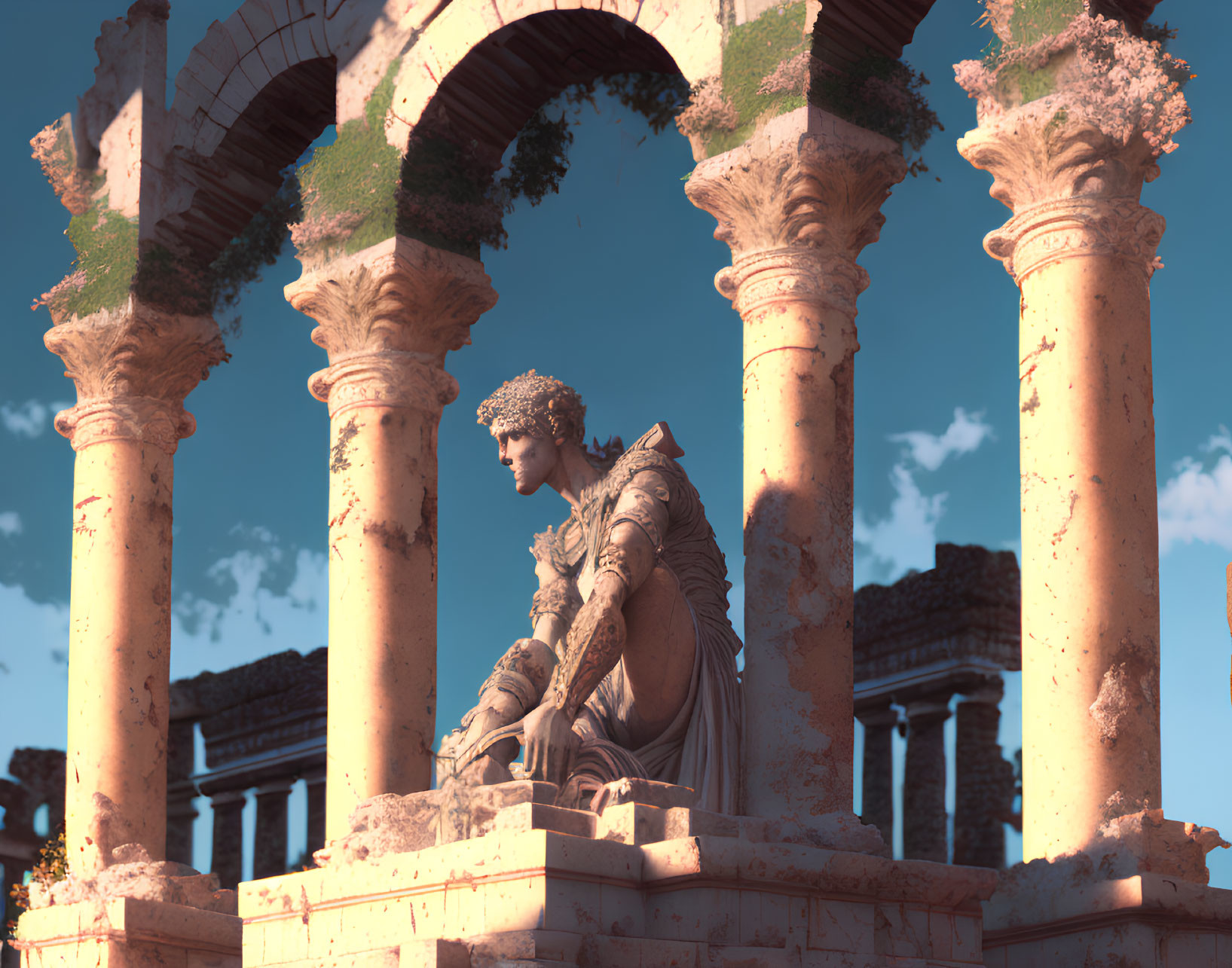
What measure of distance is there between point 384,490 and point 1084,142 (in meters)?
4.90

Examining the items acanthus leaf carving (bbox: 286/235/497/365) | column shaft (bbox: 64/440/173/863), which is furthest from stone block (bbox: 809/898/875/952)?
column shaft (bbox: 64/440/173/863)

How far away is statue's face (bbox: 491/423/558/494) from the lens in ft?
29.3

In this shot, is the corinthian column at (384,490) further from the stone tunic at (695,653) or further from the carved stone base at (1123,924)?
the carved stone base at (1123,924)

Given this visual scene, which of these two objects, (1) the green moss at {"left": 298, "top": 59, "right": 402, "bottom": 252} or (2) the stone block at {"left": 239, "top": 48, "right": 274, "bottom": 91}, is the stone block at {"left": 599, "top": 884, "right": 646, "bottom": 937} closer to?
(1) the green moss at {"left": 298, "top": 59, "right": 402, "bottom": 252}

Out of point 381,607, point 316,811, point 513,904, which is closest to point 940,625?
point 316,811

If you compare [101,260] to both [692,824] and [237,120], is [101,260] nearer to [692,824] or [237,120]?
[237,120]

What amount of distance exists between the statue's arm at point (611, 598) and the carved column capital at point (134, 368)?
5702 millimetres

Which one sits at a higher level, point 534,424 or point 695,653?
point 534,424

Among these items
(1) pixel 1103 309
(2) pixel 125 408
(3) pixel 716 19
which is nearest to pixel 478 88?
(3) pixel 716 19

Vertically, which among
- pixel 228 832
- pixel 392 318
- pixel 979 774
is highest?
pixel 392 318

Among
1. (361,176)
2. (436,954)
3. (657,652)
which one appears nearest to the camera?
(436,954)

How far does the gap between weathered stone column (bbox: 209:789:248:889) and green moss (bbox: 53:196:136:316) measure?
12.9m

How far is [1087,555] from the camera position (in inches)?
338

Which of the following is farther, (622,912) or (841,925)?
(841,925)
